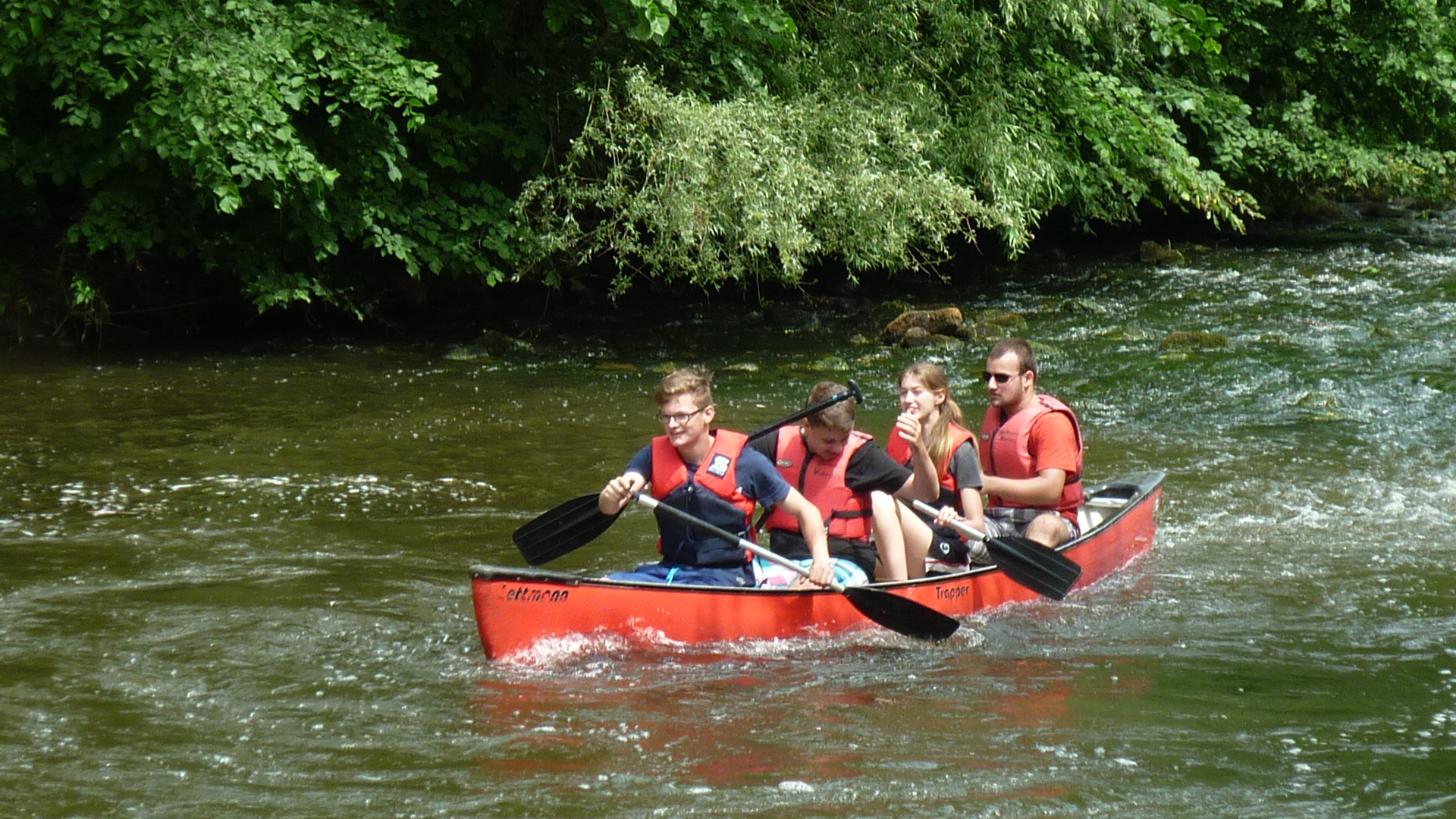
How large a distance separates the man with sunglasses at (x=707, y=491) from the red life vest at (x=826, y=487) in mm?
402

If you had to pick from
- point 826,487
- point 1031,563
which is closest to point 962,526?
point 1031,563

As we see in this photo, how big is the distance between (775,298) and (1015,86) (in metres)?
3.68

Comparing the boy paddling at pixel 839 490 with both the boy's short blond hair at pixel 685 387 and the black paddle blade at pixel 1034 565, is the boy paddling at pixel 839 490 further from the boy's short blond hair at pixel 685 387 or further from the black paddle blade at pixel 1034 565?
the boy's short blond hair at pixel 685 387

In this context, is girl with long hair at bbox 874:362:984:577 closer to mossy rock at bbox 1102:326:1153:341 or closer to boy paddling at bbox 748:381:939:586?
boy paddling at bbox 748:381:939:586

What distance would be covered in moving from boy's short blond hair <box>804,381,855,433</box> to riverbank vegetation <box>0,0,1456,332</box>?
19.5ft

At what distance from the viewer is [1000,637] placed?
19.4ft

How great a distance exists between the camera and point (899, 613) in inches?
221

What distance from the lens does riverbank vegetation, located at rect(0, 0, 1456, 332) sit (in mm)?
11055

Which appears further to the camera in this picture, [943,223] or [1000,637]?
[943,223]

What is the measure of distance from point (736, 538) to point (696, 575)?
0.87 feet

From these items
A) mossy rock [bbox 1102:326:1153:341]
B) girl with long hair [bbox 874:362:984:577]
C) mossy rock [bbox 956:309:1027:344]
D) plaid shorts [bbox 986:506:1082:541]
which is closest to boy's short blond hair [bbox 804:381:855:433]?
girl with long hair [bbox 874:362:984:577]

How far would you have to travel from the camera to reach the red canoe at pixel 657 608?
5102mm

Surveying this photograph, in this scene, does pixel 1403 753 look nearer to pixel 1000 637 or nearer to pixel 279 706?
pixel 1000 637

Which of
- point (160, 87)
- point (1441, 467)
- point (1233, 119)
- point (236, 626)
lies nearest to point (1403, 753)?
point (236, 626)
